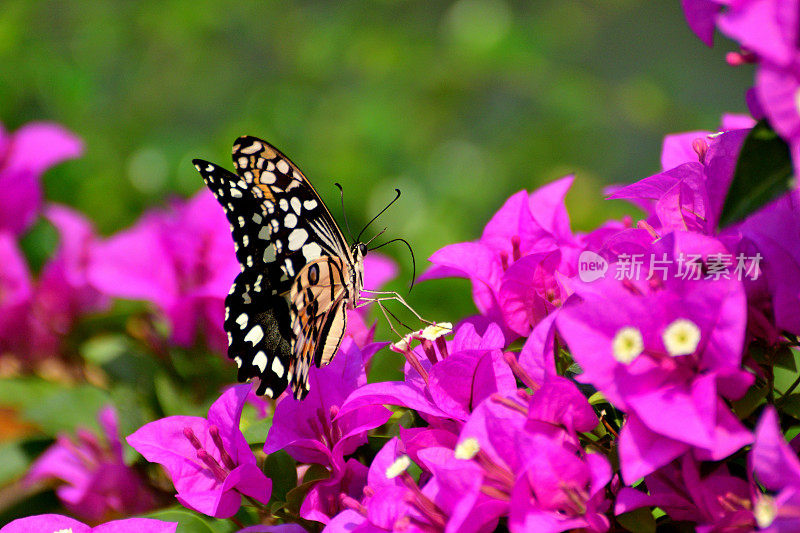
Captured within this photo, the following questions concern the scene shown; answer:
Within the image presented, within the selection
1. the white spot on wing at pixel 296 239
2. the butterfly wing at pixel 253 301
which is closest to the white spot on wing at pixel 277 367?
the butterfly wing at pixel 253 301

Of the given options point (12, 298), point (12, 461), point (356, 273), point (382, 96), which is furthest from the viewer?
point (382, 96)

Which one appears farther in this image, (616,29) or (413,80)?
(616,29)

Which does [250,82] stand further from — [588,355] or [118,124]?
[588,355]

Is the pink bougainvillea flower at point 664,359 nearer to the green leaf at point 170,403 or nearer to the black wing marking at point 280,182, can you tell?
the black wing marking at point 280,182

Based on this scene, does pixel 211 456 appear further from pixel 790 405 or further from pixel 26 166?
pixel 26 166

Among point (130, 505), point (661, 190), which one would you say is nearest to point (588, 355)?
point (661, 190)

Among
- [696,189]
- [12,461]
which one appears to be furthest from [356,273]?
[12,461]
